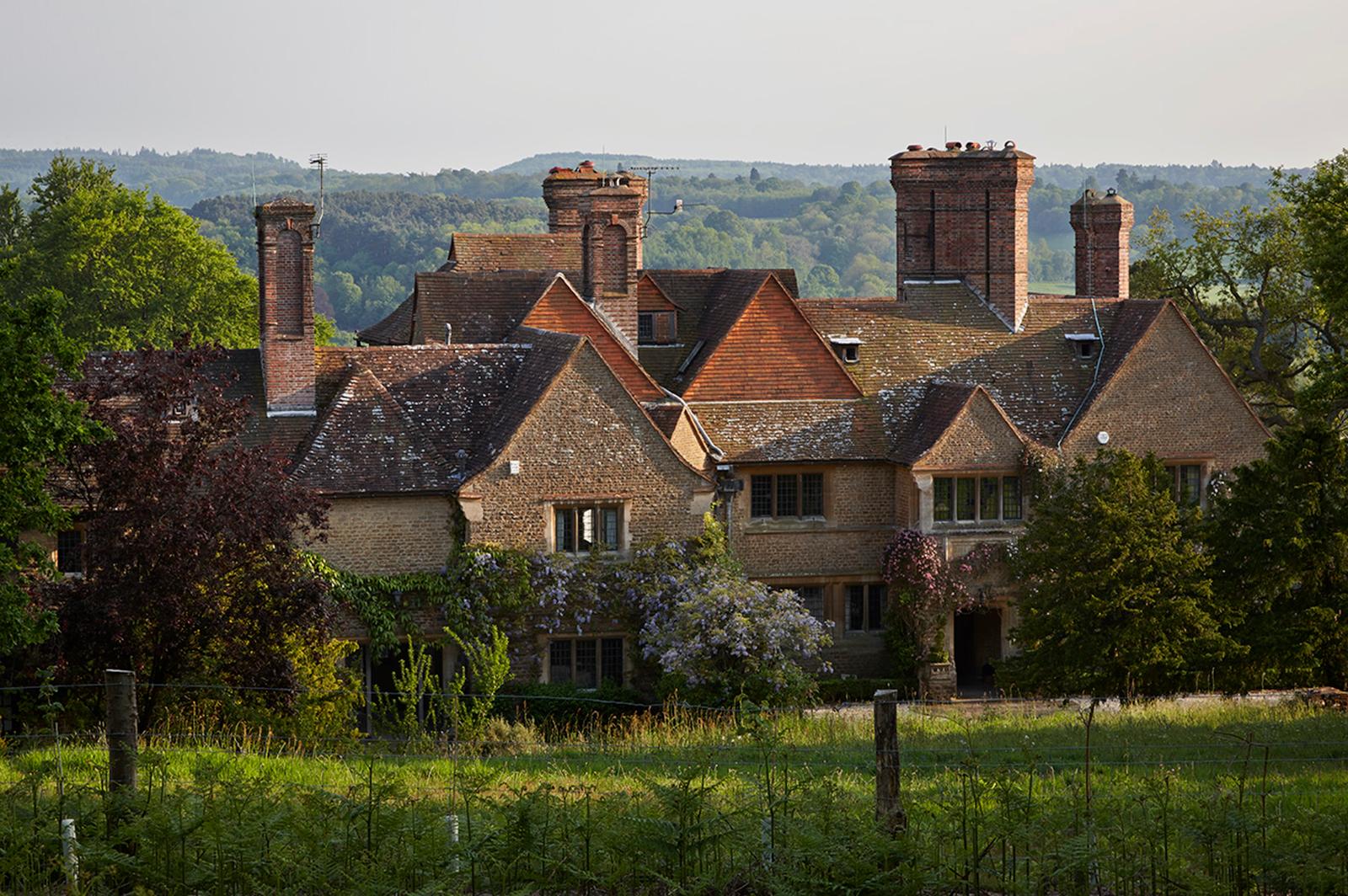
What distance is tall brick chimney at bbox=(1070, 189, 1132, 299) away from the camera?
4797cm

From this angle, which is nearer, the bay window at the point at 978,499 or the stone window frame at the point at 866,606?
the bay window at the point at 978,499

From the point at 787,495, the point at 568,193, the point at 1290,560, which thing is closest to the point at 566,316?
the point at 787,495

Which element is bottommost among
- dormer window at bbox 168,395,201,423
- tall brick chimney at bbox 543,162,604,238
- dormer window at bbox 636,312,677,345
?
dormer window at bbox 168,395,201,423

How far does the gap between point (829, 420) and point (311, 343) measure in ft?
36.4

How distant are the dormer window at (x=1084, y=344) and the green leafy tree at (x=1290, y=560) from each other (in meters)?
11.0

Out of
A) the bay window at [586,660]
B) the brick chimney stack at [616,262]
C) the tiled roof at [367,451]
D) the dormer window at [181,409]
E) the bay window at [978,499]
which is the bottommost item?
the bay window at [586,660]

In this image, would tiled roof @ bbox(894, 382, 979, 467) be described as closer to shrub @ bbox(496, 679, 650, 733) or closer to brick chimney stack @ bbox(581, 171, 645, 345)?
brick chimney stack @ bbox(581, 171, 645, 345)

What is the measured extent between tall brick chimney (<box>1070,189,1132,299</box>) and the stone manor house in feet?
8.91

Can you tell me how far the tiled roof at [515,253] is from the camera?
162ft

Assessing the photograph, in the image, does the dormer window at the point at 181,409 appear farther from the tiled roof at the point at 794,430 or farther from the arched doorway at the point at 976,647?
the arched doorway at the point at 976,647

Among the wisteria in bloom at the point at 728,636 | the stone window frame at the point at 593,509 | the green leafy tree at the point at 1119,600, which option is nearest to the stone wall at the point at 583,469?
the stone window frame at the point at 593,509

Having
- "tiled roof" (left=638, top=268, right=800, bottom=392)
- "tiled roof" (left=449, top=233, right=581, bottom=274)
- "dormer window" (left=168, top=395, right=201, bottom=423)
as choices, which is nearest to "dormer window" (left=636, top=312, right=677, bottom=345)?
"tiled roof" (left=638, top=268, right=800, bottom=392)

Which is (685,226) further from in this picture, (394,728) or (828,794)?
(828,794)

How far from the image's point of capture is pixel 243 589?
28625mm
